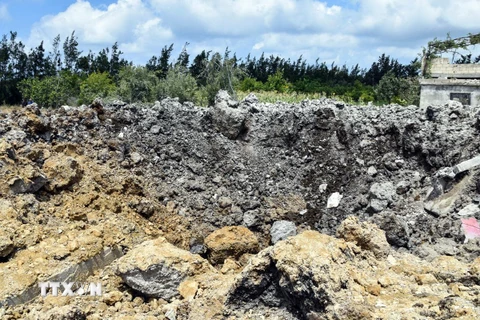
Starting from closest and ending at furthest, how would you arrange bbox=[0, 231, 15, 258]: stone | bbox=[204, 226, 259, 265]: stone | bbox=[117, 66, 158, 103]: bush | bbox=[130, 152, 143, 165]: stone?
bbox=[0, 231, 15, 258]: stone
bbox=[204, 226, 259, 265]: stone
bbox=[130, 152, 143, 165]: stone
bbox=[117, 66, 158, 103]: bush

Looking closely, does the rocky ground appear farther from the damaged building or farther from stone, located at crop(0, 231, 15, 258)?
the damaged building

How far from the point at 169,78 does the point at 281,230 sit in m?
12.3

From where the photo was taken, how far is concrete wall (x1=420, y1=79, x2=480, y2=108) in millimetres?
14375

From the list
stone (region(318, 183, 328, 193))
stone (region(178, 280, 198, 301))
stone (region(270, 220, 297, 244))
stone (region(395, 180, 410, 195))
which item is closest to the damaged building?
stone (region(395, 180, 410, 195))

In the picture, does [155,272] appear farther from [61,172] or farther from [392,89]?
[392,89]

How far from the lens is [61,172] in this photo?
9023 mm

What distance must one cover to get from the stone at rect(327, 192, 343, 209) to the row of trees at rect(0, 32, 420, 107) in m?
9.92

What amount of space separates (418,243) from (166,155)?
583 cm

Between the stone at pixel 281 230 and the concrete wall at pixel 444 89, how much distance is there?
7.89 metres

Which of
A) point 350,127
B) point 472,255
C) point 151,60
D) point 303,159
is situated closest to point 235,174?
point 303,159

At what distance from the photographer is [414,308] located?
4.12 m

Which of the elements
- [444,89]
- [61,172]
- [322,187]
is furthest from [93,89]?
[322,187]

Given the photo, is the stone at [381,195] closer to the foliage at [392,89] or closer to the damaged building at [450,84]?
the damaged building at [450,84]

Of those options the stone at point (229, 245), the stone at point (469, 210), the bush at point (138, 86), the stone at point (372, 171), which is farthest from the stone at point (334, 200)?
the bush at point (138, 86)
